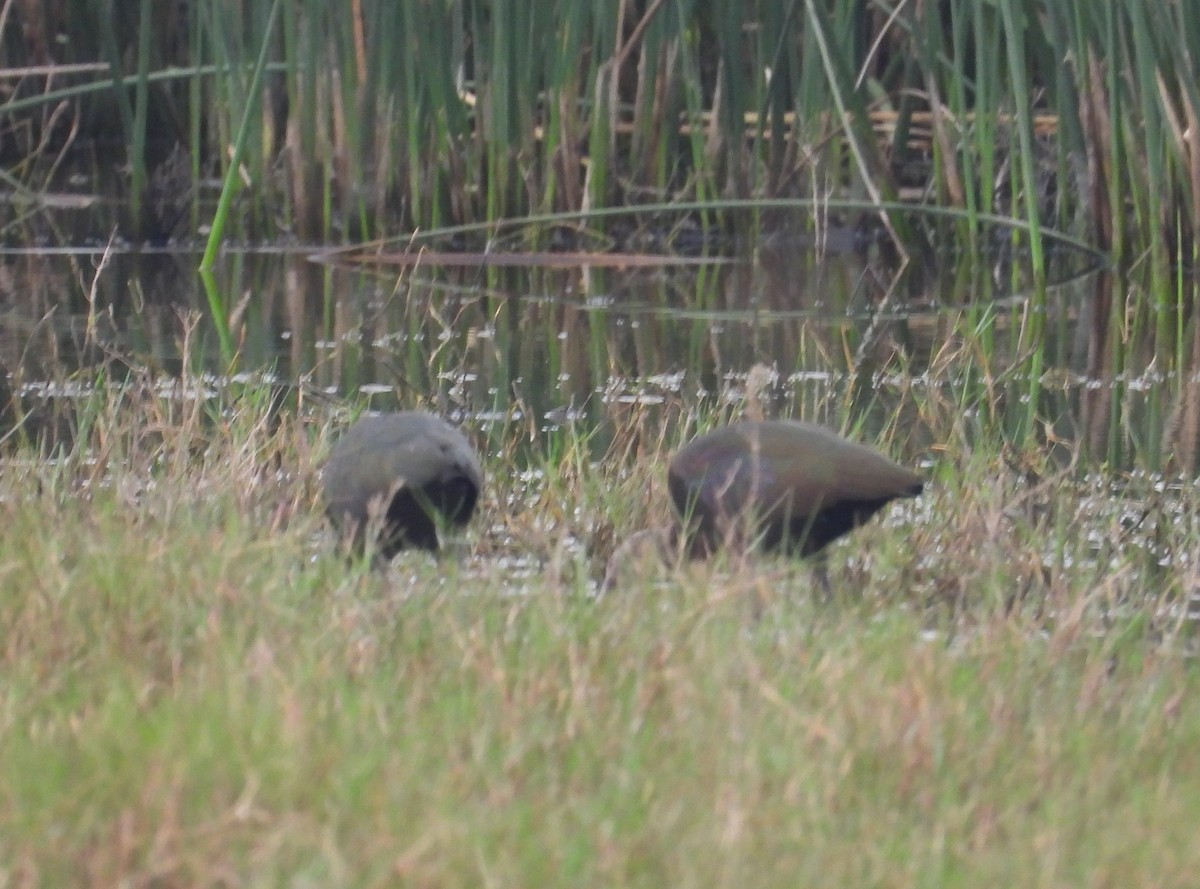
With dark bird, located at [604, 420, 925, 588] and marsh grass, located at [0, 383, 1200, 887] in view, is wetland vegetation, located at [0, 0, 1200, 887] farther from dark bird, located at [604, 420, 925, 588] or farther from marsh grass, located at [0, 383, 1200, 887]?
dark bird, located at [604, 420, 925, 588]

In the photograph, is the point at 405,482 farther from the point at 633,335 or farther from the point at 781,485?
the point at 633,335

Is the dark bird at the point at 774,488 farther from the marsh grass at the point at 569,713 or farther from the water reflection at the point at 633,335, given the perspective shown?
the water reflection at the point at 633,335

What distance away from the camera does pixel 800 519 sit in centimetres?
312

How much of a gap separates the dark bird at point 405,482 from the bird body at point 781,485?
323 millimetres

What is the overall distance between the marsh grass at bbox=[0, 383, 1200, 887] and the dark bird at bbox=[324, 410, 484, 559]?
6 cm

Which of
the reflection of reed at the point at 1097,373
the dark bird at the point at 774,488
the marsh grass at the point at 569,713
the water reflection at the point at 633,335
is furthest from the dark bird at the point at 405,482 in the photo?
the reflection of reed at the point at 1097,373

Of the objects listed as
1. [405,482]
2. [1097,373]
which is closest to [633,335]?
[1097,373]

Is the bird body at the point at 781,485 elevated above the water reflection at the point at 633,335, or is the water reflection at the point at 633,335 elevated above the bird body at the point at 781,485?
the bird body at the point at 781,485

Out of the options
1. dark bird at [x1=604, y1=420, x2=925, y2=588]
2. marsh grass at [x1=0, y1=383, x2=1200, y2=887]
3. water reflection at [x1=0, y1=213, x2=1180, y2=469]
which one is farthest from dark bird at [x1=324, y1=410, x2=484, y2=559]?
water reflection at [x1=0, y1=213, x2=1180, y2=469]

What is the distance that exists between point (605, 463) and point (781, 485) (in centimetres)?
96

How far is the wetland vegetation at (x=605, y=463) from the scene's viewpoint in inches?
80.2

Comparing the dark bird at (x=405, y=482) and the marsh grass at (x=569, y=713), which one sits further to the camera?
the dark bird at (x=405, y=482)

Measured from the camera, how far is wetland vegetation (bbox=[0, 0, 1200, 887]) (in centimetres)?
204

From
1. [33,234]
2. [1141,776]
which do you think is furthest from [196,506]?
[33,234]
